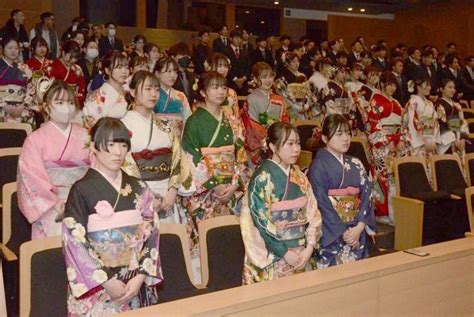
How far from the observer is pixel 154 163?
157 inches

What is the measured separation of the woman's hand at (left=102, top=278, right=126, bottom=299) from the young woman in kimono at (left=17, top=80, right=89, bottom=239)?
875 mm

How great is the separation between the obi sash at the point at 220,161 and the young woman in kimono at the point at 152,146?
33 cm

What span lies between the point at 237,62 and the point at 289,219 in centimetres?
830

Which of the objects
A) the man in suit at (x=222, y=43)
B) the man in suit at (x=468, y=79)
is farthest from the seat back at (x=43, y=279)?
the man in suit at (x=468, y=79)

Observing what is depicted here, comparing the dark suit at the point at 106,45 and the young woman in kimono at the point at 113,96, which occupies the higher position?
the dark suit at the point at 106,45

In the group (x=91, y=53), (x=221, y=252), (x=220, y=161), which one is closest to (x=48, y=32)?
(x=91, y=53)

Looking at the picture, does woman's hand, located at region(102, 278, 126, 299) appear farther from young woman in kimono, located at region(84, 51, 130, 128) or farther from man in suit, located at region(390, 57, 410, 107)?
man in suit, located at region(390, 57, 410, 107)

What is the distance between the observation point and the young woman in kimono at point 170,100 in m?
4.87

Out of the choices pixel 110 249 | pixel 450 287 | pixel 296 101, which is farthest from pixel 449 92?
pixel 110 249

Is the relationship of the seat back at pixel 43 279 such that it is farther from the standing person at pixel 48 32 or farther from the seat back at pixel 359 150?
the standing person at pixel 48 32

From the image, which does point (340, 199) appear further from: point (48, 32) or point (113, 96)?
point (48, 32)

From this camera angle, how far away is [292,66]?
873cm

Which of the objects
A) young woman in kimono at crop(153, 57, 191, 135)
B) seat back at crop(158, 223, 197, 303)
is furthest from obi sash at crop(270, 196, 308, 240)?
young woman in kimono at crop(153, 57, 191, 135)

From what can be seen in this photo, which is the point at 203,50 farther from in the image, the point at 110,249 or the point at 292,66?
the point at 110,249
